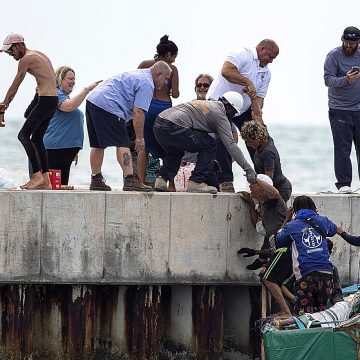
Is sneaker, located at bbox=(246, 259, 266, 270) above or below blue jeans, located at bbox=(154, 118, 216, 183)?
below

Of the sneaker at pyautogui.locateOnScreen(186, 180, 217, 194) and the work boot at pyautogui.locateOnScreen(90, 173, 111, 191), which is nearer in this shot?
the sneaker at pyautogui.locateOnScreen(186, 180, 217, 194)

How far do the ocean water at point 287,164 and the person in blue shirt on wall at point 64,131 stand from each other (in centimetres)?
180

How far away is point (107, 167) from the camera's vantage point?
164 feet

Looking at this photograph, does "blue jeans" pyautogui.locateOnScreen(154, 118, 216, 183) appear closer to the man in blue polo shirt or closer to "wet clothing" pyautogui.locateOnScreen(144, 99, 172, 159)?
the man in blue polo shirt

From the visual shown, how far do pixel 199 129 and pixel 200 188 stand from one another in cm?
64

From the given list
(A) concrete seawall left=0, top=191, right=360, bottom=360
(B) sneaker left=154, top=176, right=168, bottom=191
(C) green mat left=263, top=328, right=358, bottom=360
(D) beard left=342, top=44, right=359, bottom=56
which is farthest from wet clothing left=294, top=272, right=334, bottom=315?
(D) beard left=342, top=44, right=359, bottom=56

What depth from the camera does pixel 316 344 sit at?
44.8 ft

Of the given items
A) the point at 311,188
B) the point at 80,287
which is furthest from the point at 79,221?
the point at 311,188

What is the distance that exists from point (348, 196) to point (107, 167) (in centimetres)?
3432

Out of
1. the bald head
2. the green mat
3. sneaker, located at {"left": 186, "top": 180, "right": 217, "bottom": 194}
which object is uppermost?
the bald head

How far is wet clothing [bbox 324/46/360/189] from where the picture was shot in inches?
660

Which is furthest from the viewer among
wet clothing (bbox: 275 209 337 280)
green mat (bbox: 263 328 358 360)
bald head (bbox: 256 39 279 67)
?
bald head (bbox: 256 39 279 67)

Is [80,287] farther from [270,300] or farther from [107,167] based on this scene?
[107,167]

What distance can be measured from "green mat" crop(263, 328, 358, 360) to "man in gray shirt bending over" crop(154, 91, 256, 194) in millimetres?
2329
